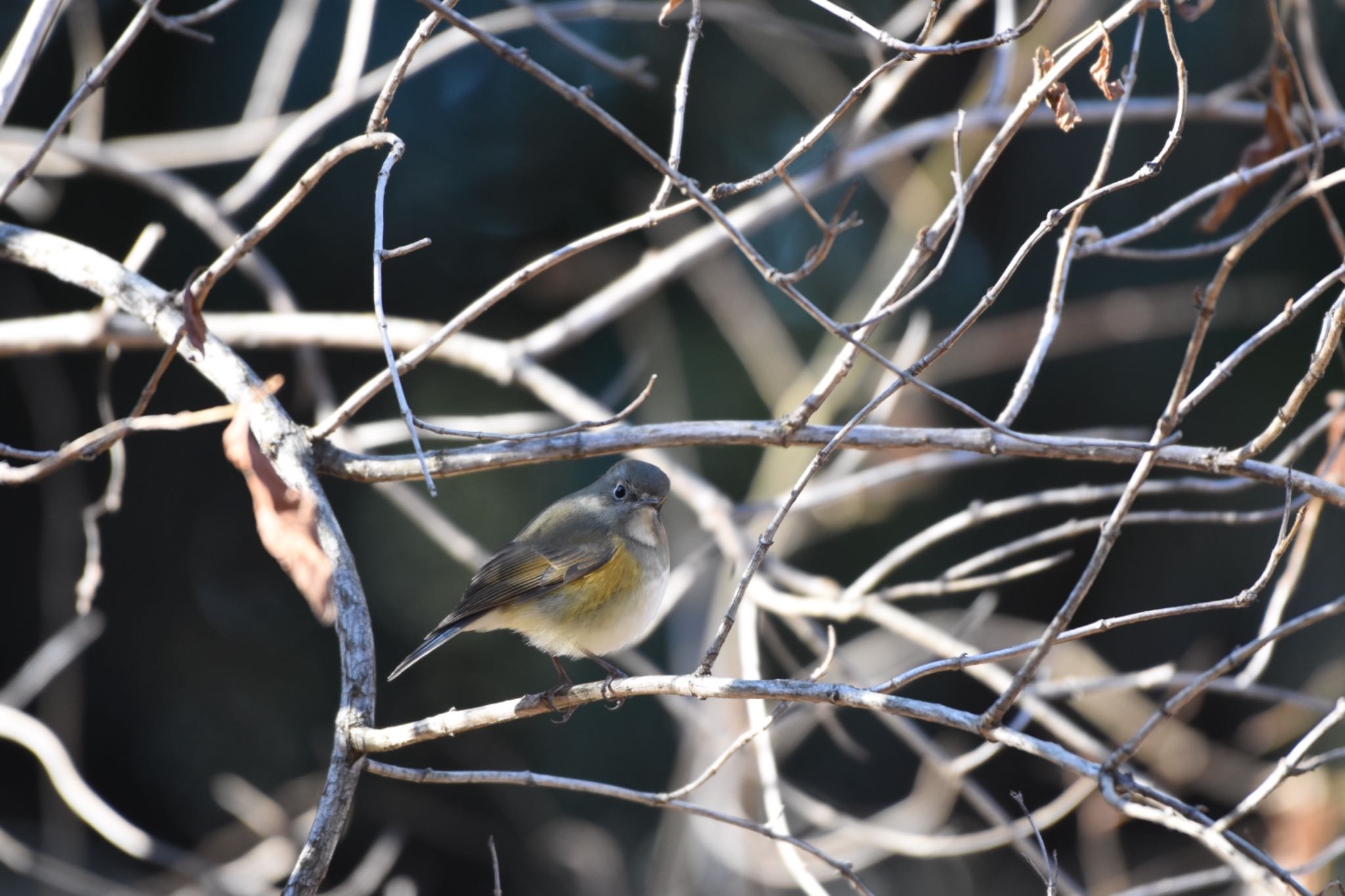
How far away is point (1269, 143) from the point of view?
2.88m

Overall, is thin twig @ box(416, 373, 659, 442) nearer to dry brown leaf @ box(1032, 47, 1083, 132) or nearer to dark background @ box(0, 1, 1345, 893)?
dry brown leaf @ box(1032, 47, 1083, 132)

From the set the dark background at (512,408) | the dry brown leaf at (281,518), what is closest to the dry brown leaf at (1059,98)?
the dry brown leaf at (281,518)

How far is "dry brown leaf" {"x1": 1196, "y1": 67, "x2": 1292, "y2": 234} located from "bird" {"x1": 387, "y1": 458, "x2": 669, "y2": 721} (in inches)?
72.1

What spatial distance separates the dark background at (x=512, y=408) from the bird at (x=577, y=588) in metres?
2.07

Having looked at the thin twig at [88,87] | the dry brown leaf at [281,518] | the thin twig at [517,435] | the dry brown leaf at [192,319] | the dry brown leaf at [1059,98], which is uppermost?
the dry brown leaf at [1059,98]

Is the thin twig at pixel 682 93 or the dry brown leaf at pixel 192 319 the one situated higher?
the thin twig at pixel 682 93

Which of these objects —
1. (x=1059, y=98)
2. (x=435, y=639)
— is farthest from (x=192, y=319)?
(x=1059, y=98)

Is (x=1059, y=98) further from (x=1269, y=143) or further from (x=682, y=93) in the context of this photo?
(x=1269, y=143)

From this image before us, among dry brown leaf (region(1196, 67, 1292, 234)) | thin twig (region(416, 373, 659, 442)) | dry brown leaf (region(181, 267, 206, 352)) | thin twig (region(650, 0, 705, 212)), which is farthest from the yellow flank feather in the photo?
dry brown leaf (region(1196, 67, 1292, 234))

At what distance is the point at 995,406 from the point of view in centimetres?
636

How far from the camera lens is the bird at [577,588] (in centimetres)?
343

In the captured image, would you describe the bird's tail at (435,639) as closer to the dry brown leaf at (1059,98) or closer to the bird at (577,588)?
the bird at (577,588)

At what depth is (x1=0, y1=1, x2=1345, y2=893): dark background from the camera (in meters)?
5.89

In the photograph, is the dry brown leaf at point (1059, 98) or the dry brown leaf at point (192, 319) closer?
the dry brown leaf at point (192, 319)
